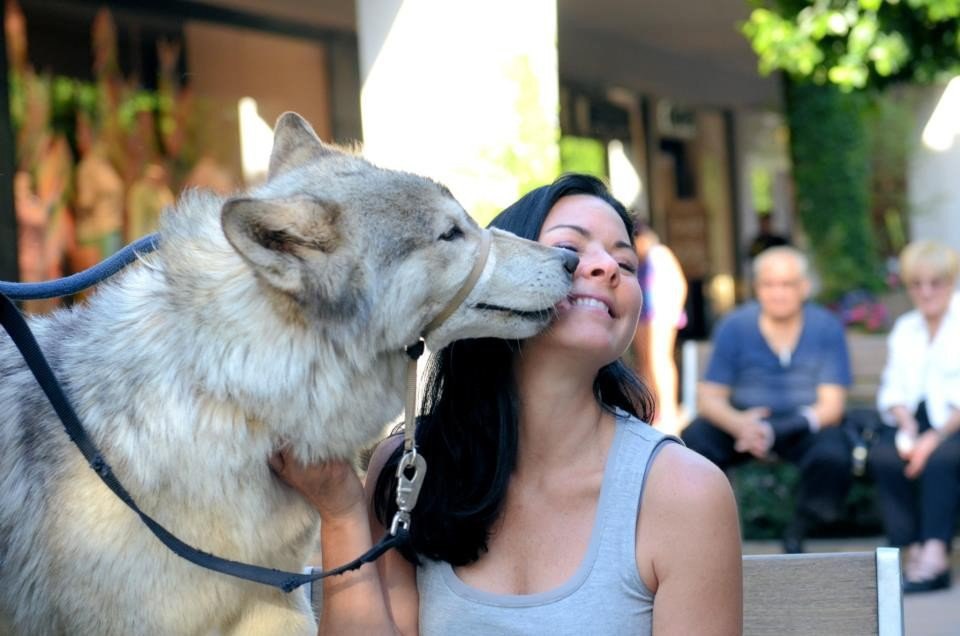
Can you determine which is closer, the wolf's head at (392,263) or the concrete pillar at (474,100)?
the wolf's head at (392,263)

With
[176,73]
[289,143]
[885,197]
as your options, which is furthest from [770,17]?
[885,197]

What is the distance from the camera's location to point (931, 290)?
21.5 feet

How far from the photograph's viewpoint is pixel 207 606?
8.04 feet

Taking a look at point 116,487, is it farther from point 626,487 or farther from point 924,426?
point 924,426

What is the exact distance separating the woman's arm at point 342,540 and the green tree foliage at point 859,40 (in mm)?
6508

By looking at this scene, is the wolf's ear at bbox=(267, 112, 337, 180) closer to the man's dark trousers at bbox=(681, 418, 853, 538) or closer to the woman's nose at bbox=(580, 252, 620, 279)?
the woman's nose at bbox=(580, 252, 620, 279)

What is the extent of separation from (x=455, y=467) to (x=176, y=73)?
732 cm

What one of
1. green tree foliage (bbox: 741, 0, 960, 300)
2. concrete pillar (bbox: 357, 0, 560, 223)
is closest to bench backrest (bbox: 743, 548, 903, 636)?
concrete pillar (bbox: 357, 0, 560, 223)

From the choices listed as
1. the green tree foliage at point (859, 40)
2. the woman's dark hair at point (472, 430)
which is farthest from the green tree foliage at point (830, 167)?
the woman's dark hair at point (472, 430)

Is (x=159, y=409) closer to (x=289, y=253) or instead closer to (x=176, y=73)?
(x=289, y=253)

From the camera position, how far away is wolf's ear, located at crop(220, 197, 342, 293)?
7.32 feet

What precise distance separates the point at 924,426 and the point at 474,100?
9.48 feet

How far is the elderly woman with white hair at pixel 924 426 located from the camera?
6258 mm

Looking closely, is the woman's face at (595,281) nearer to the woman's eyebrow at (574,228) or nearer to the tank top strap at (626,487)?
the woman's eyebrow at (574,228)
